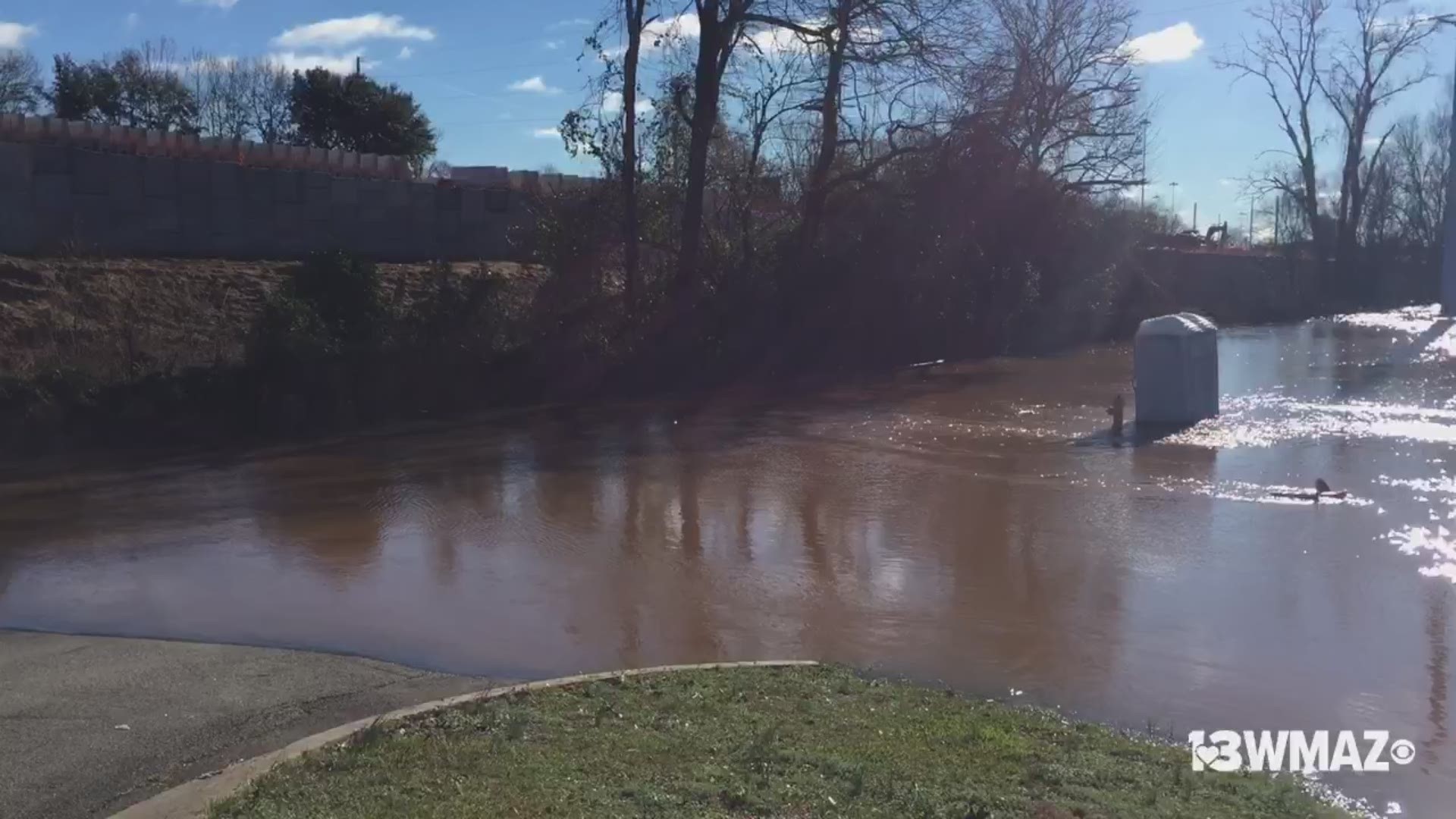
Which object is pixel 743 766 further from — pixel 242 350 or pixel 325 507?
pixel 242 350

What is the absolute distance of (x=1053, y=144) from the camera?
34.1 meters

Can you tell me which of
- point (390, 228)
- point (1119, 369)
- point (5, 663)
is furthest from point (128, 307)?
point (1119, 369)

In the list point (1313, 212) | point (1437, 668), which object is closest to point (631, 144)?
point (1437, 668)

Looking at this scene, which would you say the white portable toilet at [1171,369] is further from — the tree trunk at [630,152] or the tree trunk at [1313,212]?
the tree trunk at [1313,212]

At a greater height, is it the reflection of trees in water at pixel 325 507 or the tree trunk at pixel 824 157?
the tree trunk at pixel 824 157

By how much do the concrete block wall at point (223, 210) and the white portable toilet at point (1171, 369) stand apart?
527 inches

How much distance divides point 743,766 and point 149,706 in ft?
10.8

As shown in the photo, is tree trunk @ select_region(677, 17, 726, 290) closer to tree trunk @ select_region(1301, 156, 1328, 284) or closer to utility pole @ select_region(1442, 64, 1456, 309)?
utility pole @ select_region(1442, 64, 1456, 309)

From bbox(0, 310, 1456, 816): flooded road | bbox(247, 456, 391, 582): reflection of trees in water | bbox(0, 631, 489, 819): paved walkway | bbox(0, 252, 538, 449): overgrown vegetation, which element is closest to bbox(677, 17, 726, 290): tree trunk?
bbox(0, 252, 538, 449): overgrown vegetation

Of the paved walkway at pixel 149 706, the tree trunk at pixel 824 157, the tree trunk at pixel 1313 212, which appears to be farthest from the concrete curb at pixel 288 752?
the tree trunk at pixel 1313 212

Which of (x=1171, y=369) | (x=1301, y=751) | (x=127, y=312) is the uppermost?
(x=127, y=312)

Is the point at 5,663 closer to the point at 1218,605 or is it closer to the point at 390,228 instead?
the point at 1218,605

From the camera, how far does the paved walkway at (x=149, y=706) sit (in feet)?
19.1

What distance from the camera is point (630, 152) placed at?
78.1 feet
